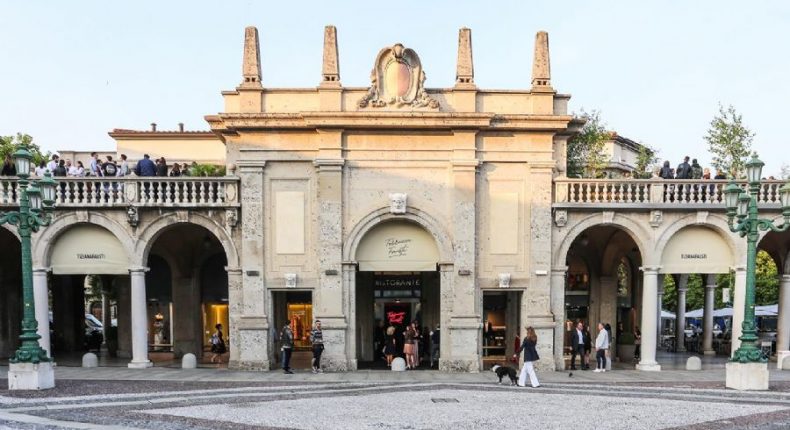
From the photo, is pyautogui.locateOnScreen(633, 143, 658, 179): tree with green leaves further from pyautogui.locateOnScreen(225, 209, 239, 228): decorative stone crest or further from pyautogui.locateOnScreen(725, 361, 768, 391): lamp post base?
pyautogui.locateOnScreen(225, 209, 239, 228): decorative stone crest

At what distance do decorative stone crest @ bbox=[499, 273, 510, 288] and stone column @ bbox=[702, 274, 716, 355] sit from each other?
1350 cm

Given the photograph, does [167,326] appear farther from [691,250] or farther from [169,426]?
[691,250]

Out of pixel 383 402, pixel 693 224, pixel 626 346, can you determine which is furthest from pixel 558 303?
pixel 383 402

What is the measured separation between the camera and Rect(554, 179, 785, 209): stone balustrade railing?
2070cm

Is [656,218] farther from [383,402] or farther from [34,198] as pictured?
[34,198]

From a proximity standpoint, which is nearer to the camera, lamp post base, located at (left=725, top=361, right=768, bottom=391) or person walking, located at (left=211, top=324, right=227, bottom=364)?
lamp post base, located at (left=725, top=361, right=768, bottom=391)

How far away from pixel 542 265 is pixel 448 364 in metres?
4.75

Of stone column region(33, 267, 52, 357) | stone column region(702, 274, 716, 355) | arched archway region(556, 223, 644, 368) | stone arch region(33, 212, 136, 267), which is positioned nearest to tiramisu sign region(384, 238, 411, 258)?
arched archway region(556, 223, 644, 368)

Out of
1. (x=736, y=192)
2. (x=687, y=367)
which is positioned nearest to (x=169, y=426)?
(x=736, y=192)

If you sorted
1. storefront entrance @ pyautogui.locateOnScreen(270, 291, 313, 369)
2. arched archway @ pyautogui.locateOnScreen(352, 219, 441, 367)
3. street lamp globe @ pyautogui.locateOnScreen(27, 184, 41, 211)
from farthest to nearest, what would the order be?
arched archway @ pyautogui.locateOnScreen(352, 219, 441, 367) < storefront entrance @ pyautogui.locateOnScreen(270, 291, 313, 369) < street lamp globe @ pyautogui.locateOnScreen(27, 184, 41, 211)

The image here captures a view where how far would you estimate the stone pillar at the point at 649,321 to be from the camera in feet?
68.3

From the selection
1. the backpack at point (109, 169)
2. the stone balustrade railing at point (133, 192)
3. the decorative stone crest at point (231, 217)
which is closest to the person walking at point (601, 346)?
the decorative stone crest at point (231, 217)

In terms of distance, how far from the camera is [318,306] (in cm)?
2053

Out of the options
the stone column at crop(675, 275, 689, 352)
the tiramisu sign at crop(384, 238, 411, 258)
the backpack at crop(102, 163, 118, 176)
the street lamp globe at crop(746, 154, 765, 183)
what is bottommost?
the stone column at crop(675, 275, 689, 352)
